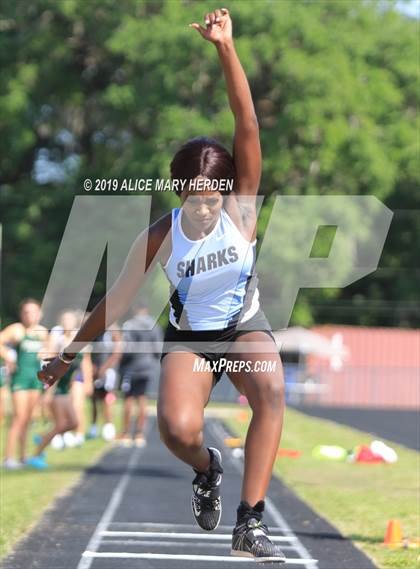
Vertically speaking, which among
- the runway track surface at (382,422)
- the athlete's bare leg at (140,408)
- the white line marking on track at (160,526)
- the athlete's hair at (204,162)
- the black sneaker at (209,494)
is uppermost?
the runway track surface at (382,422)

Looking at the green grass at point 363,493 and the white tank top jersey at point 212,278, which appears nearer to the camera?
the white tank top jersey at point 212,278

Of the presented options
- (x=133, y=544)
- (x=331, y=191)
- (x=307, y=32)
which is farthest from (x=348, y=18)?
(x=133, y=544)

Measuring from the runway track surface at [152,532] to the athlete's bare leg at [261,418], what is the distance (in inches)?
82.5

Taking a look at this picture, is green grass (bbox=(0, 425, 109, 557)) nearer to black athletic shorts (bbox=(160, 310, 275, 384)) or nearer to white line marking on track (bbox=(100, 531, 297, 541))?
white line marking on track (bbox=(100, 531, 297, 541))

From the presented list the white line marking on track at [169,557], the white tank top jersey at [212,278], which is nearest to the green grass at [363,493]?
the white line marking on track at [169,557]

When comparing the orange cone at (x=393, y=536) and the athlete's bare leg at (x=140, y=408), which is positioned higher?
the athlete's bare leg at (x=140, y=408)

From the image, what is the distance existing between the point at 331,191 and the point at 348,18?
552 centimetres

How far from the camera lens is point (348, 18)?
37844 millimetres

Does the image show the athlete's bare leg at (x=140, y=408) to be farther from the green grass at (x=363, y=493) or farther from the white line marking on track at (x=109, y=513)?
the green grass at (x=363, y=493)

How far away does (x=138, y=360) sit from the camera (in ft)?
58.8

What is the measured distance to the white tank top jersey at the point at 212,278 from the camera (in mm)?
5531

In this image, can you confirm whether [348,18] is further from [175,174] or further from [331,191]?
[175,174]

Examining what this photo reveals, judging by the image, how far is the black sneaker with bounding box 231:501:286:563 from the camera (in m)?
5.39

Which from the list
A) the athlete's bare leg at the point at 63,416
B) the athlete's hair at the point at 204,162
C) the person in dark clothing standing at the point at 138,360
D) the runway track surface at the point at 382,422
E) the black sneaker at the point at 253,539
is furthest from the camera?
the runway track surface at the point at 382,422
